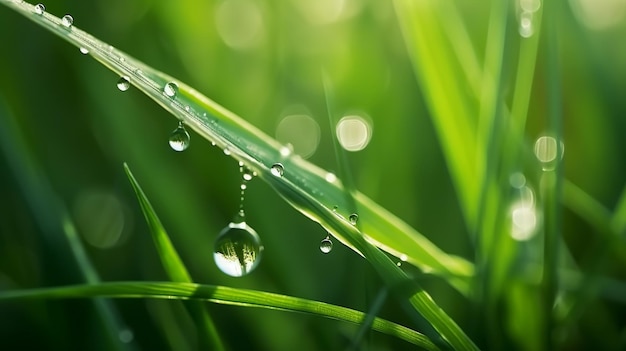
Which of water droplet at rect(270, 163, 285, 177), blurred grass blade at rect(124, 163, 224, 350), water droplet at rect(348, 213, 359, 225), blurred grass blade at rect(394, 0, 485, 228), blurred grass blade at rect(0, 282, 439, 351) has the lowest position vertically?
blurred grass blade at rect(0, 282, 439, 351)

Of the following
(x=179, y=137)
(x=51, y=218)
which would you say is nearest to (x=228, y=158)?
(x=51, y=218)

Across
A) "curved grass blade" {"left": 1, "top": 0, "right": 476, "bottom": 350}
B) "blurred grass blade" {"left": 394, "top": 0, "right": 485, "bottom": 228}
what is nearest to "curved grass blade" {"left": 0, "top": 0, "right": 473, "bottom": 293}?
"curved grass blade" {"left": 1, "top": 0, "right": 476, "bottom": 350}

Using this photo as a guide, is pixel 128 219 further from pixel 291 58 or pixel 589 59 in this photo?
pixel 589 59

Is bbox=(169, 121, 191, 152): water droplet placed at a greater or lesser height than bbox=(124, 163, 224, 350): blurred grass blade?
greater

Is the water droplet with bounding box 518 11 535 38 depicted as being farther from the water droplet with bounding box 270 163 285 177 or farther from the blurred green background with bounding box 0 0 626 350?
the water droplet with bounding box 270 163 285 177

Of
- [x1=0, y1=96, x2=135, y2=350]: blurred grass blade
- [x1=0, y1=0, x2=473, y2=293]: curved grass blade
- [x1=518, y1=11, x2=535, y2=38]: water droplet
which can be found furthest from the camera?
[x1=518, y1=11, x2=535, y2=38]: water droplet

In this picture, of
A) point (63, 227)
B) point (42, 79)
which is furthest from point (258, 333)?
point (42, 79)
